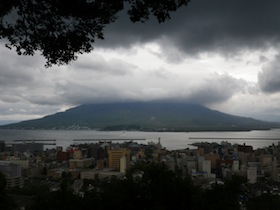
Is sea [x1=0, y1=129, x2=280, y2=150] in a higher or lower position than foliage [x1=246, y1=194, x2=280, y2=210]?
higher

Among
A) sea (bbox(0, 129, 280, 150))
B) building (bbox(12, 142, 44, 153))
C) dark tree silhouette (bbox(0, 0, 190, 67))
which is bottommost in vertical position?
building (bbox(12, 142, 44, 153))

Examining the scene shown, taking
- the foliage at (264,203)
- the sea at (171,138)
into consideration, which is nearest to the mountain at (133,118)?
the sea at (171,138)

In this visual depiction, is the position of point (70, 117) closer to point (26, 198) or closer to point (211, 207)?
point (26, 198)

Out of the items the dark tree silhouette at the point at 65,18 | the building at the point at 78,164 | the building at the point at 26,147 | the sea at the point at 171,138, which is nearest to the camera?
the dark tree silhouette at the point at 65,18

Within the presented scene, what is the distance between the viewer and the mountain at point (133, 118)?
75000 mm

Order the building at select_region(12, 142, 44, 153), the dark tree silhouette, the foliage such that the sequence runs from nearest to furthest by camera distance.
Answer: the dark tree silhouette, the foliage, the building at select_region(12, 142, 44, 153)

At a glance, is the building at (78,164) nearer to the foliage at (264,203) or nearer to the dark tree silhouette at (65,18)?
the foliage at (264,203)

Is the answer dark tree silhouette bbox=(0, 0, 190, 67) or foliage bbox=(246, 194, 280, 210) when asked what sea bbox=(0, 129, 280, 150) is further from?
dark tree silhouette bbox=(0, 0, 190, 67)

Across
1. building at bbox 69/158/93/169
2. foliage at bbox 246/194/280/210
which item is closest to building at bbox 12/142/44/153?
building at bbox 69/158/93/169

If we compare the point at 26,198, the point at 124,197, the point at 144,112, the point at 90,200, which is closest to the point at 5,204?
the point at 90,200

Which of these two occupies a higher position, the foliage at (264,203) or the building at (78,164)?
the foliage at (264,203)

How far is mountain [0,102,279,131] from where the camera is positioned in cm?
7500

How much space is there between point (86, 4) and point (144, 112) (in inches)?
3413

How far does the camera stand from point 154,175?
3564 mm
